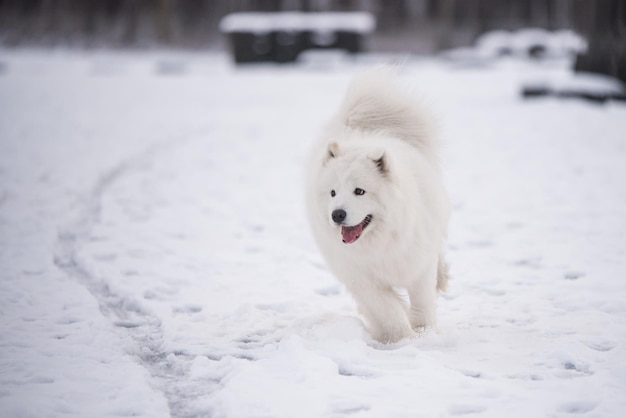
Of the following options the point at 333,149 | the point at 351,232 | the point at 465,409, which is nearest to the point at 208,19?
the point at 333,149

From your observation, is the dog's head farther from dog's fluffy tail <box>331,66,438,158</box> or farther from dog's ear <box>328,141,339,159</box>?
dog's fluffy tail <box>331,66,438,158</box>

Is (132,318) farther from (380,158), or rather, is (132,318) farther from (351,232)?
(380,158)

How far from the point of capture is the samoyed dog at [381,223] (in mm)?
3260

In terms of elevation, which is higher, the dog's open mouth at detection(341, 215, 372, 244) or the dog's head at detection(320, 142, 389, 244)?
the dog's head at detection(320, 142, 389, 244)

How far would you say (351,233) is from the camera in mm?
3236

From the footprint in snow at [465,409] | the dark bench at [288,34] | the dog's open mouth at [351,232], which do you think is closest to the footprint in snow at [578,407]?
the footprint in snow at [465,409]

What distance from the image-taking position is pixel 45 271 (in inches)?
183

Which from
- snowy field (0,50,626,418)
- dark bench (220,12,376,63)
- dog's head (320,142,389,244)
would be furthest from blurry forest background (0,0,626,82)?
dog's head (320,142,389,244)

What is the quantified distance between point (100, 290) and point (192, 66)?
19186mm

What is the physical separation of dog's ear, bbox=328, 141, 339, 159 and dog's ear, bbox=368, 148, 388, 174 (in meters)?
0.19

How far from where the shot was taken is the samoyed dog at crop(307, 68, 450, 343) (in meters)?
3.26

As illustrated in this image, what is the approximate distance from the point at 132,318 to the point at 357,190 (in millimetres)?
1614

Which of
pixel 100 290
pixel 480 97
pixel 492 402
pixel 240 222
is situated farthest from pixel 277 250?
pixel 480 97

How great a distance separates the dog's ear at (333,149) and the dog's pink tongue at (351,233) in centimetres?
41
